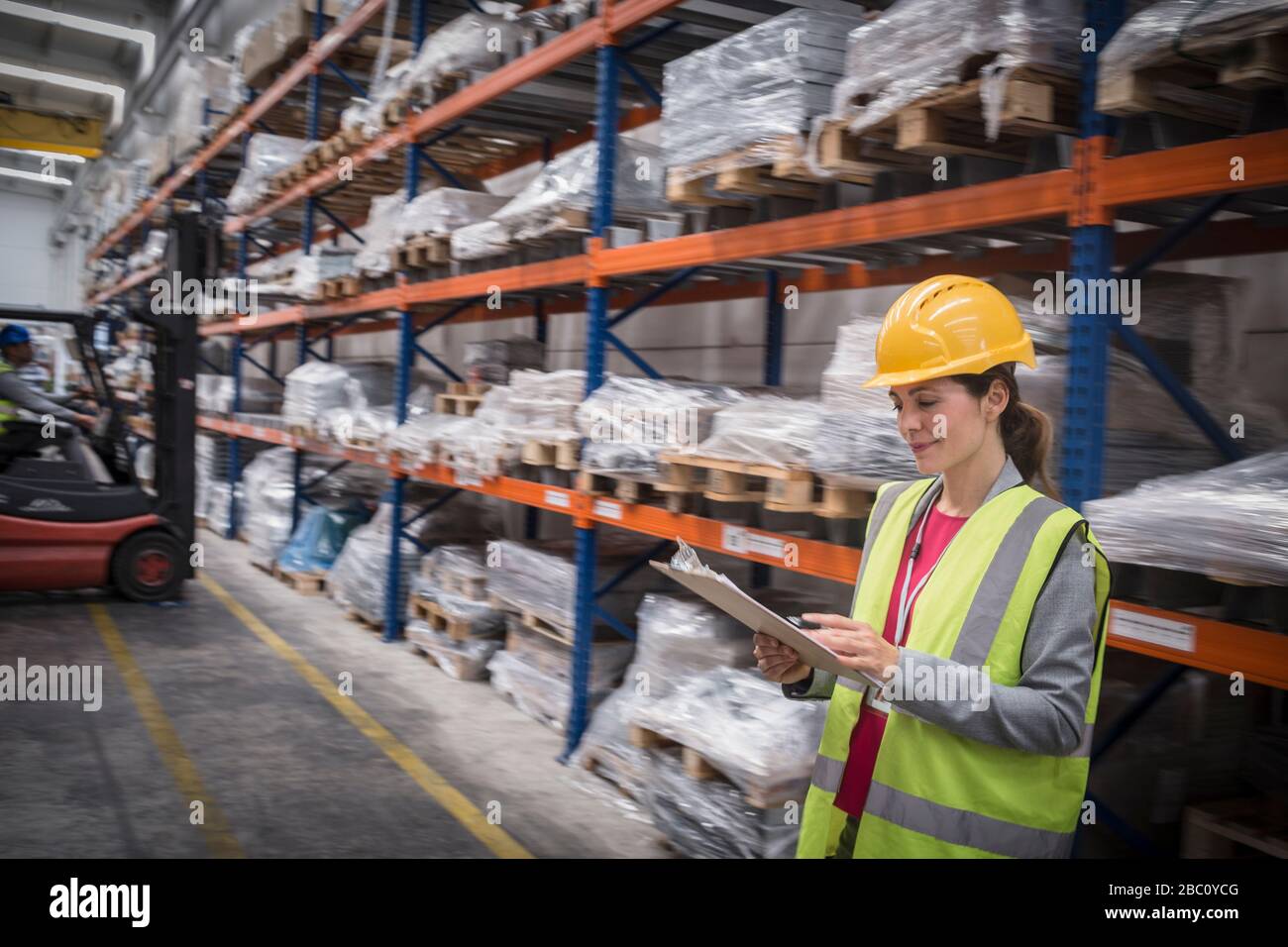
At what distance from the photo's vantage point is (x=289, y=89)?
1096cm

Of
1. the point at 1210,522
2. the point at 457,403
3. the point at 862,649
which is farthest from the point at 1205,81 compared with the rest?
the point at 457,403

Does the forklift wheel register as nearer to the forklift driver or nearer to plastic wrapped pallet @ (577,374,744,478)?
the forklift driver

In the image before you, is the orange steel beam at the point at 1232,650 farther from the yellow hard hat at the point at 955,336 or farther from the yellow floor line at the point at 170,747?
the yellow floor line at the point at 170,747

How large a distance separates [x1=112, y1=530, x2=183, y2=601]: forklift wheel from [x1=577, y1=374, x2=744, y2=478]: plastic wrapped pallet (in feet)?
17.6

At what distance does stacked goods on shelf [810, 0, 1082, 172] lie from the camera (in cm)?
318

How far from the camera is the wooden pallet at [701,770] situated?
12.8ft

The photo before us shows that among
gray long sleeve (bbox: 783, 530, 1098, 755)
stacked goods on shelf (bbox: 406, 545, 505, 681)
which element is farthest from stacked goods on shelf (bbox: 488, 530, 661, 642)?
gray long sleeve (bbox: 783, 530, 1098, 755)

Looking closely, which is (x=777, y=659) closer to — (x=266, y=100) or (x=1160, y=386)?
(x=1160, y=386)

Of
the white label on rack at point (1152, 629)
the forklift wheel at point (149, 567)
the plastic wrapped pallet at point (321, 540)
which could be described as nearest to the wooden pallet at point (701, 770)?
the white label on rack at point (1152, 629)

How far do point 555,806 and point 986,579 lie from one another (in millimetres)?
3475

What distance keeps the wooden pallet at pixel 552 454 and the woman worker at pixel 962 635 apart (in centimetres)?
339
